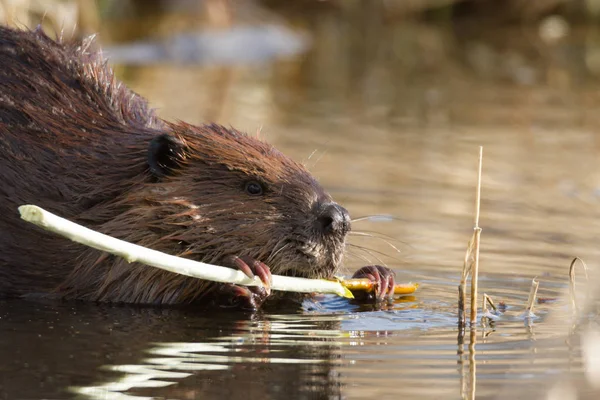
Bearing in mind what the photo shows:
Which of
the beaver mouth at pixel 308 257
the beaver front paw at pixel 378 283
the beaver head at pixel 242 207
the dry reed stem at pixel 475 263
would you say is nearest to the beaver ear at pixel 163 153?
the beaver head at pixel 242 207

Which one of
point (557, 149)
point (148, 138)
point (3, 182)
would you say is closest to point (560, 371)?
point (148, 138)

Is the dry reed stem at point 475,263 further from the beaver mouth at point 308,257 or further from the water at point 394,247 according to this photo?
the beaver mouth at point 308,257

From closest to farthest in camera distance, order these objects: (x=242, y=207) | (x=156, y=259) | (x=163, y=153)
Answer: (x=156, y=259), (x=242, y=207), (x=163, y=153)

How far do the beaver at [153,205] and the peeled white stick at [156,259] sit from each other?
127mm

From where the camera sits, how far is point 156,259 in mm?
4074

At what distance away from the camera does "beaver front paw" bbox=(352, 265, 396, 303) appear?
503cm

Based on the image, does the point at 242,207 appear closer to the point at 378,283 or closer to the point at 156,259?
the point at 378,283

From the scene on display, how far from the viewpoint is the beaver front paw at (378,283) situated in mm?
5031

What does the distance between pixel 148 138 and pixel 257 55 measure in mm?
10198

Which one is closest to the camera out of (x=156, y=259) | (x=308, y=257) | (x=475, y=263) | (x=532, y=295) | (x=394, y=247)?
(x=156, y=259)

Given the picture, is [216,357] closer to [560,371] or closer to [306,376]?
[306,376]

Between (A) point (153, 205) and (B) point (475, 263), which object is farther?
(A) point (153, 205)

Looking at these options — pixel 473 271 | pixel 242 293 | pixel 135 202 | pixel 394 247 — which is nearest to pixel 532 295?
pixel 473 271

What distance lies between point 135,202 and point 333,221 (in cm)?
78
